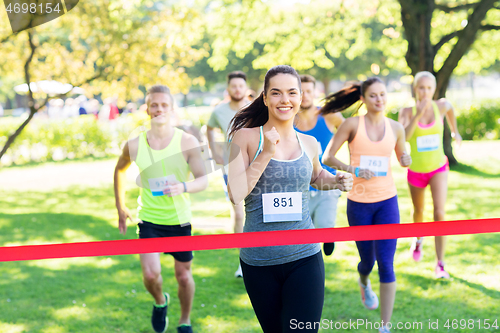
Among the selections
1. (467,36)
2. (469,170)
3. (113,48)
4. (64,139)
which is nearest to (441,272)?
(467,36)

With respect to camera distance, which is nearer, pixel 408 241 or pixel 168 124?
pixel 168 124

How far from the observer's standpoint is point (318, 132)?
4527 millimetres

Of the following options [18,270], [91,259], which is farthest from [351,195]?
[18,270]

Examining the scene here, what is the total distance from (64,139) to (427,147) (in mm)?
14029

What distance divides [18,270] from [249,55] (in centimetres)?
3629

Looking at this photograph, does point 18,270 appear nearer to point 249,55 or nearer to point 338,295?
point 338,295

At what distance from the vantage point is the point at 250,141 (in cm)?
247

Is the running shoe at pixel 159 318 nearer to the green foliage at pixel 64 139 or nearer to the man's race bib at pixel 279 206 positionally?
the man's race bib at pixel 279 206

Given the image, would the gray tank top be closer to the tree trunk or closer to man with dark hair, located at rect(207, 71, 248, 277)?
man with dark hair, located at rect(207, 71, 248, 277)

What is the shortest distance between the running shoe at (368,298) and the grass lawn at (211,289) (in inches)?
2.3

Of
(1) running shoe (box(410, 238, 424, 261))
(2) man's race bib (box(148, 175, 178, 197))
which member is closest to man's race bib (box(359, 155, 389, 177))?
(2) man's race bib (box(148, 175, 178, 197))

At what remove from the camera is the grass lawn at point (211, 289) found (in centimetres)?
404

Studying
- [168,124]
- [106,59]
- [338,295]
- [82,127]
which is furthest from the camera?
[82,127]

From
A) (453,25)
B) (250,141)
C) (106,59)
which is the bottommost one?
(250,141)
